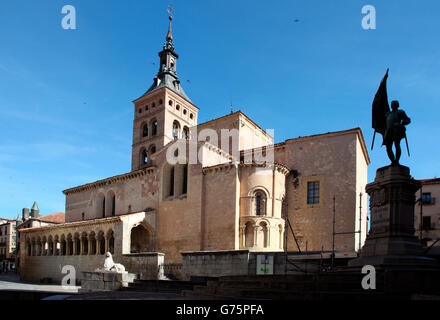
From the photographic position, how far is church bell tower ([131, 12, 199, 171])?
1743 inches

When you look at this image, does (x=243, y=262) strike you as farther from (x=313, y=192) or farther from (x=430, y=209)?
(x=430, y=209)

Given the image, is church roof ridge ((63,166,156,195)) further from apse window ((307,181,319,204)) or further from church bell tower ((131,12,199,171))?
apse window ((307,181,319,204))

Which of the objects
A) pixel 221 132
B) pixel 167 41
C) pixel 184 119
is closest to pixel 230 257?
pixel 221 132

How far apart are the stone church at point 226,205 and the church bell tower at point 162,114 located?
10499 mm

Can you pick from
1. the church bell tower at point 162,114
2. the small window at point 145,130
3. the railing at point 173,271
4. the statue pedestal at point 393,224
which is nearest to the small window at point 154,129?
the church bell tower at point 162,114

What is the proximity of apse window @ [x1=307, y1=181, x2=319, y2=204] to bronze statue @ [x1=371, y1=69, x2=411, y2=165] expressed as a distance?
577 inches

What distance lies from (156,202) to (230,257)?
547 inches

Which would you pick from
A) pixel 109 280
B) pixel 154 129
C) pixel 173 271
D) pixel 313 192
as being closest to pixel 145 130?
pixel 154 129

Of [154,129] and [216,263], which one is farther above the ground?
[154,129]

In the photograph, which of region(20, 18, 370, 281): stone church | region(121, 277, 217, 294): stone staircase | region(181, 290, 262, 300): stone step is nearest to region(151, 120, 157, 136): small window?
region(20, 18, 370, 281): stone church

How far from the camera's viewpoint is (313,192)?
26719mm

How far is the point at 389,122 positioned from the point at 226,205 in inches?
607

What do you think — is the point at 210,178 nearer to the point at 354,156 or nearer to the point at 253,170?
the point at 253,170
